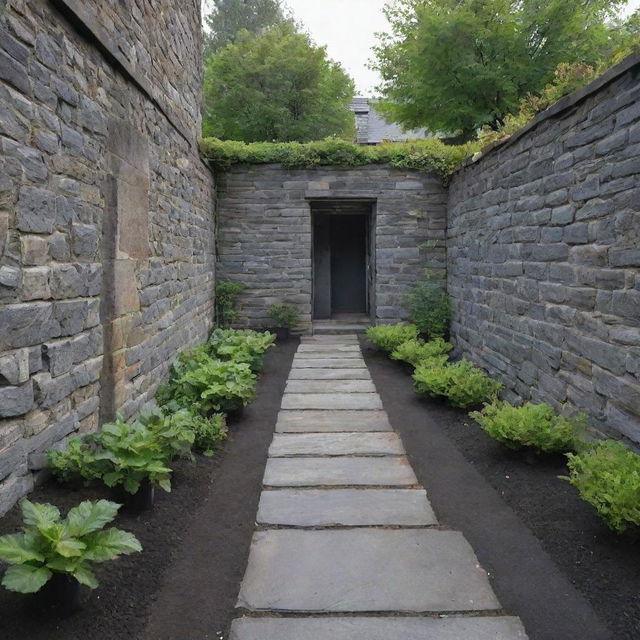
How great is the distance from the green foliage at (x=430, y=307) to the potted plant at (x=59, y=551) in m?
5.80

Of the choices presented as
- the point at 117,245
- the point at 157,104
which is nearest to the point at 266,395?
the point at 117,245

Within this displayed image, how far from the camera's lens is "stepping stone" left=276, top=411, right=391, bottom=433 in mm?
4125

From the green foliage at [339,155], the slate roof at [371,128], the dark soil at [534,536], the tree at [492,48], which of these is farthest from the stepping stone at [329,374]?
the slate roof at [371,128]

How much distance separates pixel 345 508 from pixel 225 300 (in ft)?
18.1

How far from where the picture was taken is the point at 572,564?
220cm

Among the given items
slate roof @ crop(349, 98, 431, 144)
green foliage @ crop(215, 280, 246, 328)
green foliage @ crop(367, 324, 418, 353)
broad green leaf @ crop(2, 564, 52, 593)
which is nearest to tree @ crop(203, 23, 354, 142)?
slate roof @ crop(349, 98, 431, 144)

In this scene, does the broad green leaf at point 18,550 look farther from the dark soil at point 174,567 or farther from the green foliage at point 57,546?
the dark soil at point 174,567

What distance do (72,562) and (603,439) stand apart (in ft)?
9.90

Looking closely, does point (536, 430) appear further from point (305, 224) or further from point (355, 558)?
point (305, 224)

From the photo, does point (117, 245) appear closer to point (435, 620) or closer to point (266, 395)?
point (266, 395)

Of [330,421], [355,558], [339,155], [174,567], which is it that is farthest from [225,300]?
[355,558]

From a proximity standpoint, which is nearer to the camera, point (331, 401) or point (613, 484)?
point (613, 484)

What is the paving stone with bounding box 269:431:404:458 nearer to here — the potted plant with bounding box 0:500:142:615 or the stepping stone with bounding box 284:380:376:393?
the stepping stone with bounding box 284:380:376:393

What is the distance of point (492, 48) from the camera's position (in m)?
9.53
